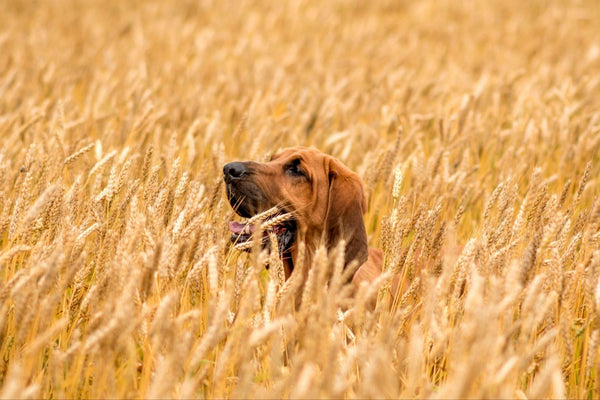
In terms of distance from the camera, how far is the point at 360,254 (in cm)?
383

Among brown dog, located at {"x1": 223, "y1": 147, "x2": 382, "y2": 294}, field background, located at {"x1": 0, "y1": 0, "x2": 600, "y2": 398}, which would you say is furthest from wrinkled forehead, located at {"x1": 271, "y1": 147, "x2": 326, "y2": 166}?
field background, located at {"x1": 0, "y1": 0, "x2": 600, "y2": 398}

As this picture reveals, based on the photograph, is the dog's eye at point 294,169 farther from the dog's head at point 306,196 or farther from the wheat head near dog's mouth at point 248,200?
the wheat head near dog's mouth at point 248,200

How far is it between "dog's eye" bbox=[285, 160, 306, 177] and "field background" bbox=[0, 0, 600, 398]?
25 cm

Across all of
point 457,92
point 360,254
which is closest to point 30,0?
point 457,92

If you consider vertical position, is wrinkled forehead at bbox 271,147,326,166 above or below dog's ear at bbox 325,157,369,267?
above

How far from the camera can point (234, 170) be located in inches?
157

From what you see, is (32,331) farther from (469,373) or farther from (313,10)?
(313,10)

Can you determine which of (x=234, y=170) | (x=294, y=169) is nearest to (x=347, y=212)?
(x=294, y=169)

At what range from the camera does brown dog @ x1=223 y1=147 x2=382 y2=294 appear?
3.99 meters

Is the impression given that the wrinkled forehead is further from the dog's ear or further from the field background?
the field background

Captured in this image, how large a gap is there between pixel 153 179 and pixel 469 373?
1.90 metres

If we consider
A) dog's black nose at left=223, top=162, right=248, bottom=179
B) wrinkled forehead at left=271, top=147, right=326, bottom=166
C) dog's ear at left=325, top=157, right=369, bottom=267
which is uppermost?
dog's black nose at left=223, top=162, right=248, bottom=179

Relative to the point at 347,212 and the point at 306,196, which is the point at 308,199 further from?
the point at 347,212

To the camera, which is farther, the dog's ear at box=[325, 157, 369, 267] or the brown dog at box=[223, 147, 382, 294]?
the brown dog at box=[223, 147, 382, 294]
